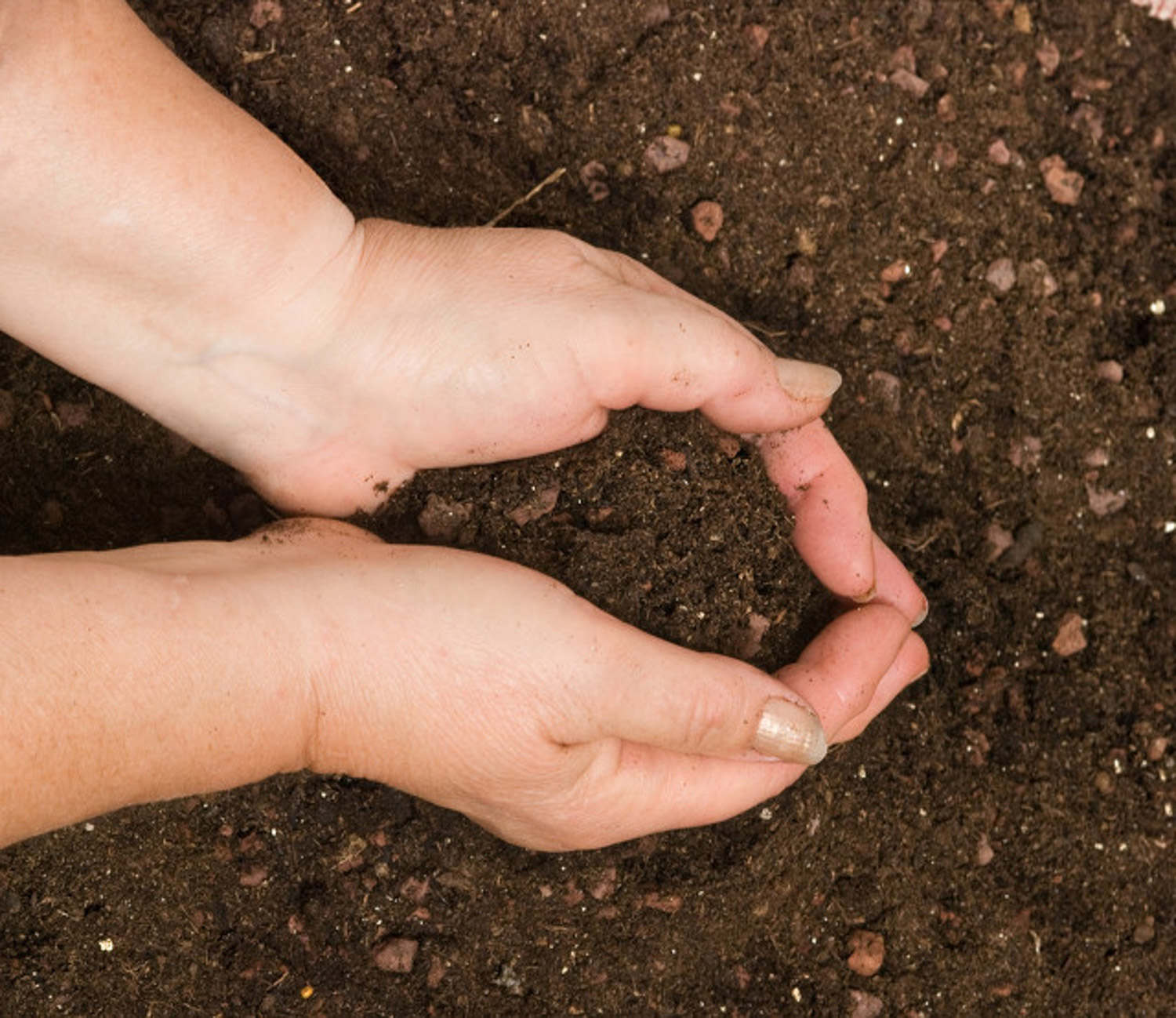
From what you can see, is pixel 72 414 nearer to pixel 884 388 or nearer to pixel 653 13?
pixel 653 13

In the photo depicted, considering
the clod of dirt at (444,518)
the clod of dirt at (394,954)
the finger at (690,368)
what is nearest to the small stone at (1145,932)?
the finger at (690,368)

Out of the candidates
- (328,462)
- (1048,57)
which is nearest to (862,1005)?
(328,462)

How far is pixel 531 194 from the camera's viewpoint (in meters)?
1.57

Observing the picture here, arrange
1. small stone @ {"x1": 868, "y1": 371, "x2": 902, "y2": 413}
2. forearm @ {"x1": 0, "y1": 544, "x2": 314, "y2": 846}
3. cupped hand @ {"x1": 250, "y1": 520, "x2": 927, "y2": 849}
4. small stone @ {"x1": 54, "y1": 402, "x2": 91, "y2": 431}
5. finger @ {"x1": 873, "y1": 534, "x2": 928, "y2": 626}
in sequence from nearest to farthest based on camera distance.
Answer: forearm @ {"x1": 0, "y1": 544, "x2": 314, "y2": 846}, cupped hand @ {"x1": 250, "y1": 520, "x2": 927, "y2": 849}, small stone @ {"x1": 54, "y1": 402, "x2": 91, "y2": 431}, finger @ {"x1": 873, "y1": 534, "x2": 928, "y2": 626}, small stone @ {"x1": 868, "y1": 371, "x2": 902, "y2": 413}

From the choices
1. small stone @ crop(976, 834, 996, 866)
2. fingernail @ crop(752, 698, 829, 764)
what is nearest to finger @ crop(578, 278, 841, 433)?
fingernail @ crop(752, 698, 829, 764)

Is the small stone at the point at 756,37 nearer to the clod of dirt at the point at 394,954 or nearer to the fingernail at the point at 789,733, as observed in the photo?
the fingernail at the point at 789,733

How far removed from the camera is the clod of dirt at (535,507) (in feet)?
4.48

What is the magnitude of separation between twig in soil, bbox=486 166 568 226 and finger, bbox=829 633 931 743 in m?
0.79

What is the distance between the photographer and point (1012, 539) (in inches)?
67.2

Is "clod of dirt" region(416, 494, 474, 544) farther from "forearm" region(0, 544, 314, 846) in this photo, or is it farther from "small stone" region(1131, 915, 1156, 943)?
"small stone" region(1131, 915, 1156, 943)

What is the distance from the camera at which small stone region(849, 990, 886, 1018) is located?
159 cm

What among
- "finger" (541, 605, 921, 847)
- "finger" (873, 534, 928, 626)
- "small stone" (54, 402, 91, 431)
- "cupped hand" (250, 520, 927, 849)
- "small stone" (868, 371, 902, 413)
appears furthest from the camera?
"small stone" (868, 371, 902, 413)

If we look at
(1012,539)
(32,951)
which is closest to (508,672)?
(32,951)

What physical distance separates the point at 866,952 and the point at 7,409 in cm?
134
